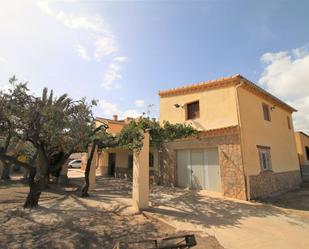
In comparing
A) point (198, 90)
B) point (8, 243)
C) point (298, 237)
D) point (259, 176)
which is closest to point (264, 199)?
point (259, 176)

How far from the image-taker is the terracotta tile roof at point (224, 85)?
11.9 m

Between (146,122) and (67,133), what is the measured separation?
15.7ft

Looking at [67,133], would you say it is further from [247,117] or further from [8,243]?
[247,117]

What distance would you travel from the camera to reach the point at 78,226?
21.0ft

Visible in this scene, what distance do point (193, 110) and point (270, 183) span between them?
6383 millimetres

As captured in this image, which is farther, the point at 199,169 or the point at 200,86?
the point at 200,86

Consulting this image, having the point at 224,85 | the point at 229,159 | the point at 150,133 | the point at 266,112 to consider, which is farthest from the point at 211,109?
the point at 266,112

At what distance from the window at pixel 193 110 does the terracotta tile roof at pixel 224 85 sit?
0.92 m

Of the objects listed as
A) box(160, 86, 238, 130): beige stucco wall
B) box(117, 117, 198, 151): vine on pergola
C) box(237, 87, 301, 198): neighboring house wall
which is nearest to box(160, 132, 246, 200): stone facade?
box(237, 87, 301, 198): neighboring house wall

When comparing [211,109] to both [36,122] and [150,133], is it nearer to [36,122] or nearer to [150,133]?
[150,133]

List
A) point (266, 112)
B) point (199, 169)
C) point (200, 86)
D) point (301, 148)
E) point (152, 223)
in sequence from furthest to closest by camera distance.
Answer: point (301, 148) < point (266, 112) < point (200, 86) < point (199, 169) < point (152, 223)

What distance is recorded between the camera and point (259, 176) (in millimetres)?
11492

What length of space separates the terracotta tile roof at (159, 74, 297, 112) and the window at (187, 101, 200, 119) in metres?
0.92

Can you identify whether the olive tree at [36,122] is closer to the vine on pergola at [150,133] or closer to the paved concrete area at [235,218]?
the vine on pergola at [150,133]
